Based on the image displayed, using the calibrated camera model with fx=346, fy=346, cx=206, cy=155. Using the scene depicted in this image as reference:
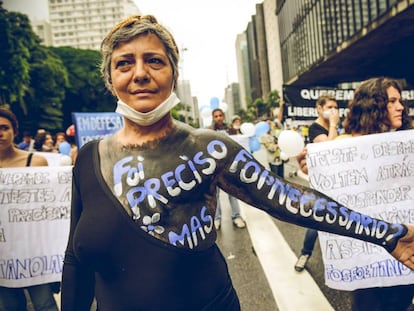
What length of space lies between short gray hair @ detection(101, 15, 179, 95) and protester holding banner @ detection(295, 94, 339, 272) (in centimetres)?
264

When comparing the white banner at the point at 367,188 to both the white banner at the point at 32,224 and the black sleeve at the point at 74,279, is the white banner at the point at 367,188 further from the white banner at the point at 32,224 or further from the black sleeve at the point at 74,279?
the white banner at the point at 32,224

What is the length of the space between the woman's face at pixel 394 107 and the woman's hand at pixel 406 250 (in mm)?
1268

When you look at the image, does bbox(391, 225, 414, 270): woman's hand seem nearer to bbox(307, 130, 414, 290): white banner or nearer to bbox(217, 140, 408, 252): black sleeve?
bbox(217, 140, 408, 252): black sleeve

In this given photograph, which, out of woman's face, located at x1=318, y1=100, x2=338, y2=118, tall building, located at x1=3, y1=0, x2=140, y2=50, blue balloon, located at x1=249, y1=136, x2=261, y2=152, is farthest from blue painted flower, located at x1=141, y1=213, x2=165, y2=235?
tall building, located at x1=3, y1=0, x2=140, y2=50

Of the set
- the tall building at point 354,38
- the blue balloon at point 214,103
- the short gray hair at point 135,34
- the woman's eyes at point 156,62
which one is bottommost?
the woman's eyes at point 156,62

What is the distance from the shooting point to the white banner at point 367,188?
2.39 metres

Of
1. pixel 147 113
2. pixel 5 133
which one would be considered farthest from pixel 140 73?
pixel 5 133

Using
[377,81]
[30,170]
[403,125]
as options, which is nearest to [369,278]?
[403,125]

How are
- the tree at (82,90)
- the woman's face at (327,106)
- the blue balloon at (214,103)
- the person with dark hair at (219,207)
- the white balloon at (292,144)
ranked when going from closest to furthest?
1. the white balloon at (292,144)
2. the woman's face at (327,106)
3. the person with dark hair at (219,207)
4. the blue balloon at (214,103)
5. the tree at (82,90)

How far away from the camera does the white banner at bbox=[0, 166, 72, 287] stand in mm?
2590

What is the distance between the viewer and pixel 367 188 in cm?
245

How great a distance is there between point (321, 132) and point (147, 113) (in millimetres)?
3043

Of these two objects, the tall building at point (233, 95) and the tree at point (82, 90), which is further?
the tall building at point (233, 95)

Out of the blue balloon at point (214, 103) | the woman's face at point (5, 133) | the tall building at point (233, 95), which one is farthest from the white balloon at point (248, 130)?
the tall building at point (233, 95)
